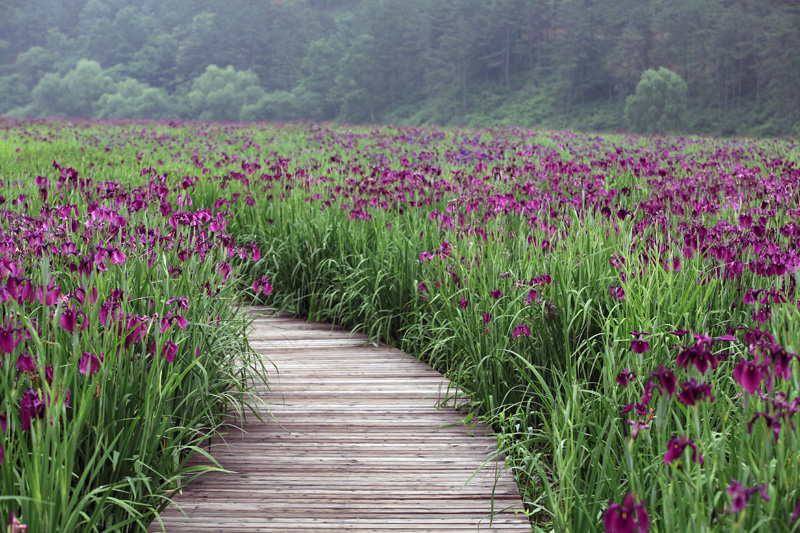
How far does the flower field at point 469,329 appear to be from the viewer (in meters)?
1.88

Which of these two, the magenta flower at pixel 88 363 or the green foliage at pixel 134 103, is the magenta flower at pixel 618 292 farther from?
the green foliage at pixel 134 103

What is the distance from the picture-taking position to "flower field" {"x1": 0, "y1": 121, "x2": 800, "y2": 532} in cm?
188

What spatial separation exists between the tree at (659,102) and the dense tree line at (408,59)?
4.68 ft

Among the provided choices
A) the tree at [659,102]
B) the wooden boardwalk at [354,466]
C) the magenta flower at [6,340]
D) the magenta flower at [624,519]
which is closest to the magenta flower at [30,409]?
the magenta flower at [6,340]

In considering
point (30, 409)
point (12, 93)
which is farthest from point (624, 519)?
point (12, 93)

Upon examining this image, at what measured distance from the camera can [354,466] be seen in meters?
3.10

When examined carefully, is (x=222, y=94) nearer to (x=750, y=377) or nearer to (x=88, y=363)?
(x=88, y=363)

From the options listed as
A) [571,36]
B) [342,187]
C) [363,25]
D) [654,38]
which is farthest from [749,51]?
[342,187]

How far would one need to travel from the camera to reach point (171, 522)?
2.61 metres

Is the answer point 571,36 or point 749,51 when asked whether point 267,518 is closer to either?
point 749,51

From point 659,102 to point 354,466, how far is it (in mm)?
42888

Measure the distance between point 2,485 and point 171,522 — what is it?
72cm

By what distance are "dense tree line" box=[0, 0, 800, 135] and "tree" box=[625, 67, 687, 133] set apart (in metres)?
1.43

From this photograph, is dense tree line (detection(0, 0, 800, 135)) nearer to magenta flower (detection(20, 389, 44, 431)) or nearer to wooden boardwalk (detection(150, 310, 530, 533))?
wooden boardwalk (detection(150, 310, 530, 533))
